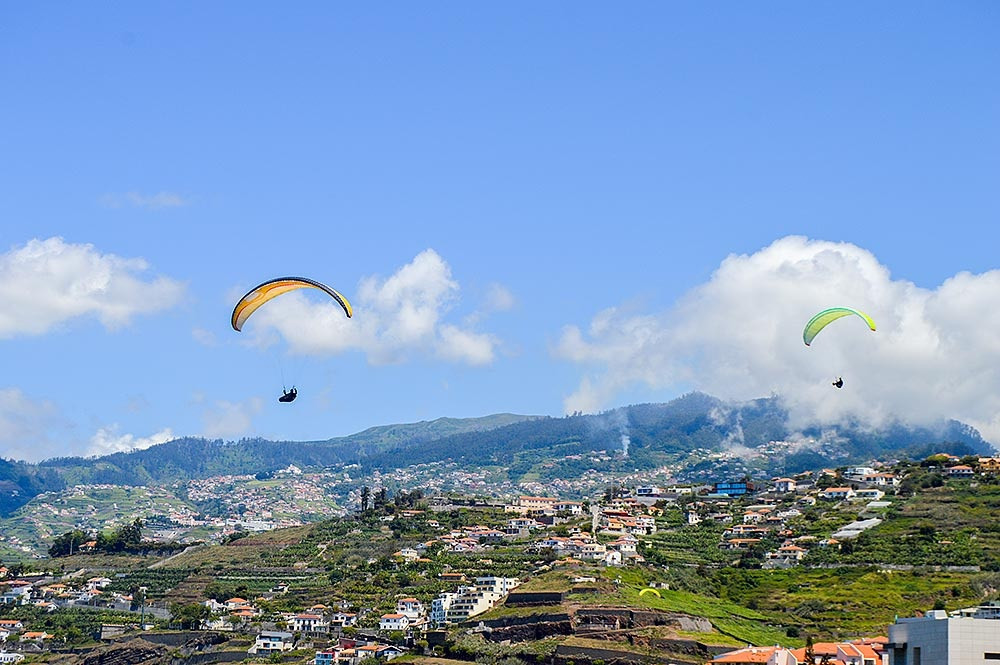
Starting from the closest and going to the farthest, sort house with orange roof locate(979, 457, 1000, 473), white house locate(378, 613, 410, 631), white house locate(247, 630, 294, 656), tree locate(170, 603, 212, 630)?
white house locate(247, 630, 294, 656), white house locate(378, 613, 410, 631), tree locate(170, 603, 212, 630), house with orange roof locate(979, 457, 1000, 473)

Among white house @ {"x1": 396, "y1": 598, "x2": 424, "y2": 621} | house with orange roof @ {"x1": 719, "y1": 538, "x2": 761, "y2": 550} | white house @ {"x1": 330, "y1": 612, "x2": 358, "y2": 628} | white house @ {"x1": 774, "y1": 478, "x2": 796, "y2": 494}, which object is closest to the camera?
white house @ {"x1": 396, "y1": 598, "x2": 424, "y2": 621}

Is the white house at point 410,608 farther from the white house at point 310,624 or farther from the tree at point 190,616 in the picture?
the tree at point 190,616

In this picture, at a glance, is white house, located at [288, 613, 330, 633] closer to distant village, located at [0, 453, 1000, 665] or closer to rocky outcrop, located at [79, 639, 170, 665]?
distant village, located at [0, 453, 1000, 665]

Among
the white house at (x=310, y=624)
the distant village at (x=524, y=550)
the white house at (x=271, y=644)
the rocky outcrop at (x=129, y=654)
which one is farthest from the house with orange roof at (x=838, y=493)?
the rocky outcrop at (x=129, y=654)

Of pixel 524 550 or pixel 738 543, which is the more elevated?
pixel 738 543

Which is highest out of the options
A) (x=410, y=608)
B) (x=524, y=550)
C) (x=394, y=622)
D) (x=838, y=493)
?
(x=838, y=493)

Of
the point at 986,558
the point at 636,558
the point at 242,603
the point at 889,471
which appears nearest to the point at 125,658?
the point at 242,603

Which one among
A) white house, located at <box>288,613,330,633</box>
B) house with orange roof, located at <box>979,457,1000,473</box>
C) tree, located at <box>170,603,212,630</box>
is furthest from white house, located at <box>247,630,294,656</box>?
house with orange roof, located at <box>979,457,1000,473</box>

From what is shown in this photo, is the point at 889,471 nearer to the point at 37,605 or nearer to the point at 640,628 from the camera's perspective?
the point at 640,628

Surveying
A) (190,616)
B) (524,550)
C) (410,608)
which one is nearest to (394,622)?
(410,608)

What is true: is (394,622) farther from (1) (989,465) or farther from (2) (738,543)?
(1) (989,465)

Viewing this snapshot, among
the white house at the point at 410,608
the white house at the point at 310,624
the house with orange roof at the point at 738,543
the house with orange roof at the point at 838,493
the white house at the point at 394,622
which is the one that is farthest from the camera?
the house with orange roof at the point at 838,493
